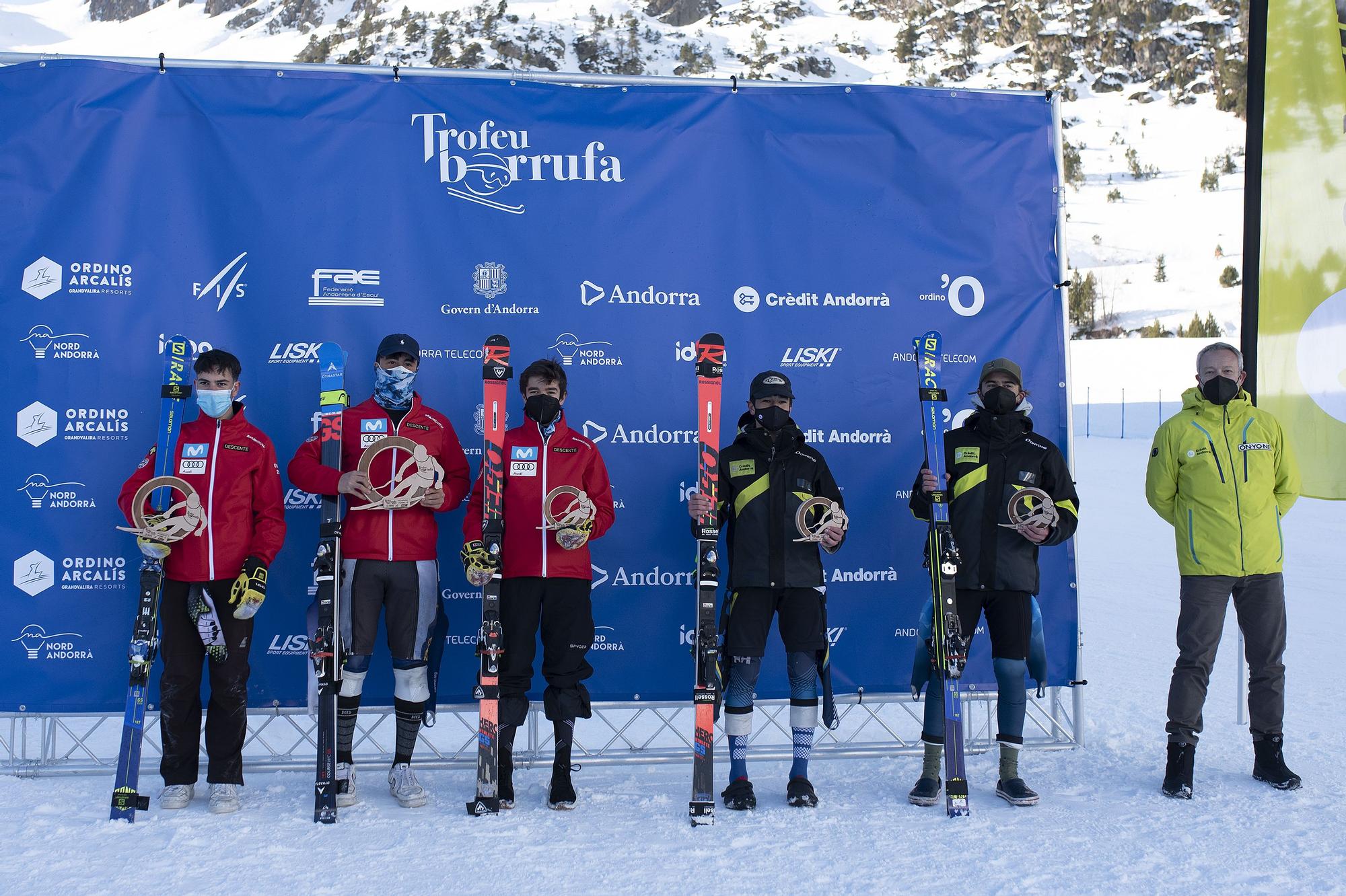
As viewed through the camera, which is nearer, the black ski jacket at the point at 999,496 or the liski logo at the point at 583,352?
the black ski jacket at the point at 999,496

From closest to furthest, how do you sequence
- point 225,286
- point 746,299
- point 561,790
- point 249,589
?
1. point 249,589
2. point 561,790
3. point 225,286
4. point 746,299

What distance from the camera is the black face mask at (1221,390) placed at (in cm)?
415

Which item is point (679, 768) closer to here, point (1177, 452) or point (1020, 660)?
point (1020, 660)

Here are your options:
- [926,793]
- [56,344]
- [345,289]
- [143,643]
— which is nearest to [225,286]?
[345,289]

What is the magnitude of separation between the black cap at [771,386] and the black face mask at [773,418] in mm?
56

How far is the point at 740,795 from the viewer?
3996mm

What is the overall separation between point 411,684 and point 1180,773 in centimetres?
329

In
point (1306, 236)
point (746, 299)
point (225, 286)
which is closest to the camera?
point (225, 286)

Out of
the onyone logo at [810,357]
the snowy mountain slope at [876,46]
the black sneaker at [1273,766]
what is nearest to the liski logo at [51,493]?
the onyone logo at [810,357]

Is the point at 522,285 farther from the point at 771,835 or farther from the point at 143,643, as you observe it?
the point at 771,835

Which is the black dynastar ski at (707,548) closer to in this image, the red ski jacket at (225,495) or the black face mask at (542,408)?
the black face mask at (542,408)

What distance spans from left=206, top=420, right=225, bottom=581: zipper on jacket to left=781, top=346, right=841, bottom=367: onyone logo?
266 centimetres

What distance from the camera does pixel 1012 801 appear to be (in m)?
4.05

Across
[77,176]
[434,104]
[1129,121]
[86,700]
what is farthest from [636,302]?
[1129,121]
